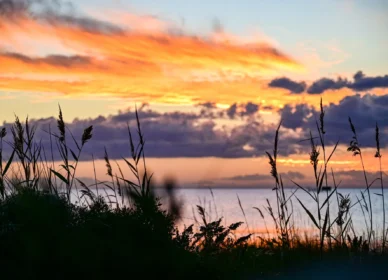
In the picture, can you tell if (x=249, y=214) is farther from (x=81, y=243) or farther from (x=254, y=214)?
(x=81, y=243)

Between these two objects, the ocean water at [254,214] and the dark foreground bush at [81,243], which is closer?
the dark foreground bush at [81,243]

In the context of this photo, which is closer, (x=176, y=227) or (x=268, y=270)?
(x=176, y=227)

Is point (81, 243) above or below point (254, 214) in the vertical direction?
above

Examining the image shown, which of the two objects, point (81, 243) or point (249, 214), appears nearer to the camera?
point (81, 243)

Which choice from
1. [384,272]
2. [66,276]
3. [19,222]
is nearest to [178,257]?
[66,276]

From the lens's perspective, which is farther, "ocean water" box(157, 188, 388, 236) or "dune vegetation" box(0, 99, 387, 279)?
"ocean water" box(157, 188, 388, 236)

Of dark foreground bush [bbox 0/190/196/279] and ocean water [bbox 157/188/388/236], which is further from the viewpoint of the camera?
ocean water [bbox 157/188/388/236]

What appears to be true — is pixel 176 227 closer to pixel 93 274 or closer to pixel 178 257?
pixel 178 257

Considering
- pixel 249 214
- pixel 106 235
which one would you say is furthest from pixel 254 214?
pixel 106 235

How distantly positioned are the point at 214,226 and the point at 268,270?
0.83 meters

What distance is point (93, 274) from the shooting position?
5.56 metres

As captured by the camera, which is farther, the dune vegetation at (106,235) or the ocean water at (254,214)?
the ocean water at (254,214)

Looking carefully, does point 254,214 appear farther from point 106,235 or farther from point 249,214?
point 106,235

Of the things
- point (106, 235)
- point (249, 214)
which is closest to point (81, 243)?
point (106, 235)
